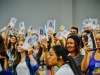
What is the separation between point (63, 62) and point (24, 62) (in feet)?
4.17

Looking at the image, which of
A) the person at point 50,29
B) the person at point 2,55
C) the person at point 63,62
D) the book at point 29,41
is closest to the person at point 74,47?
the book at point 29,41

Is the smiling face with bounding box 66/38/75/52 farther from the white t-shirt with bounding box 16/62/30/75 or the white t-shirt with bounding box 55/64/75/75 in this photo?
the white t-shirt with bounding box 55/64/75/75

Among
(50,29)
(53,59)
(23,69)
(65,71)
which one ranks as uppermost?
(50,29)

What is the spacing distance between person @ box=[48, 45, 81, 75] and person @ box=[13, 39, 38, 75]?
2.98 feet

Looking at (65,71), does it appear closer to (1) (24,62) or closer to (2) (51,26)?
(1) (24,62)

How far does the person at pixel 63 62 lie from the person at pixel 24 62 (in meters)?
0.91

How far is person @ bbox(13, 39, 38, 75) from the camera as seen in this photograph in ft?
13.1

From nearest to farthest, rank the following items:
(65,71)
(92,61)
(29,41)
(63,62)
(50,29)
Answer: (65,71) < (63,62) < (92,61) < (29,41) < (50,29)

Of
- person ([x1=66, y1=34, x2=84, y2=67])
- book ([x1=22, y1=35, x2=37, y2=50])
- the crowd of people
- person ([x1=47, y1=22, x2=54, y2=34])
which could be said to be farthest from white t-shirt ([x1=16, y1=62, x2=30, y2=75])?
person ([x1=47, y1=22, x2=54, y2=34])

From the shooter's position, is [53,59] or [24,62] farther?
[24,62]

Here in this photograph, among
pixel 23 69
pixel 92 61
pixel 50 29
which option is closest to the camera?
pixel 92 61

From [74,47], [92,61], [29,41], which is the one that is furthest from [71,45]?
[29,41]

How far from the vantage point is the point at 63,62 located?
9.91 feet

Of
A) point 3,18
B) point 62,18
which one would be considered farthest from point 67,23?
point 3,18
